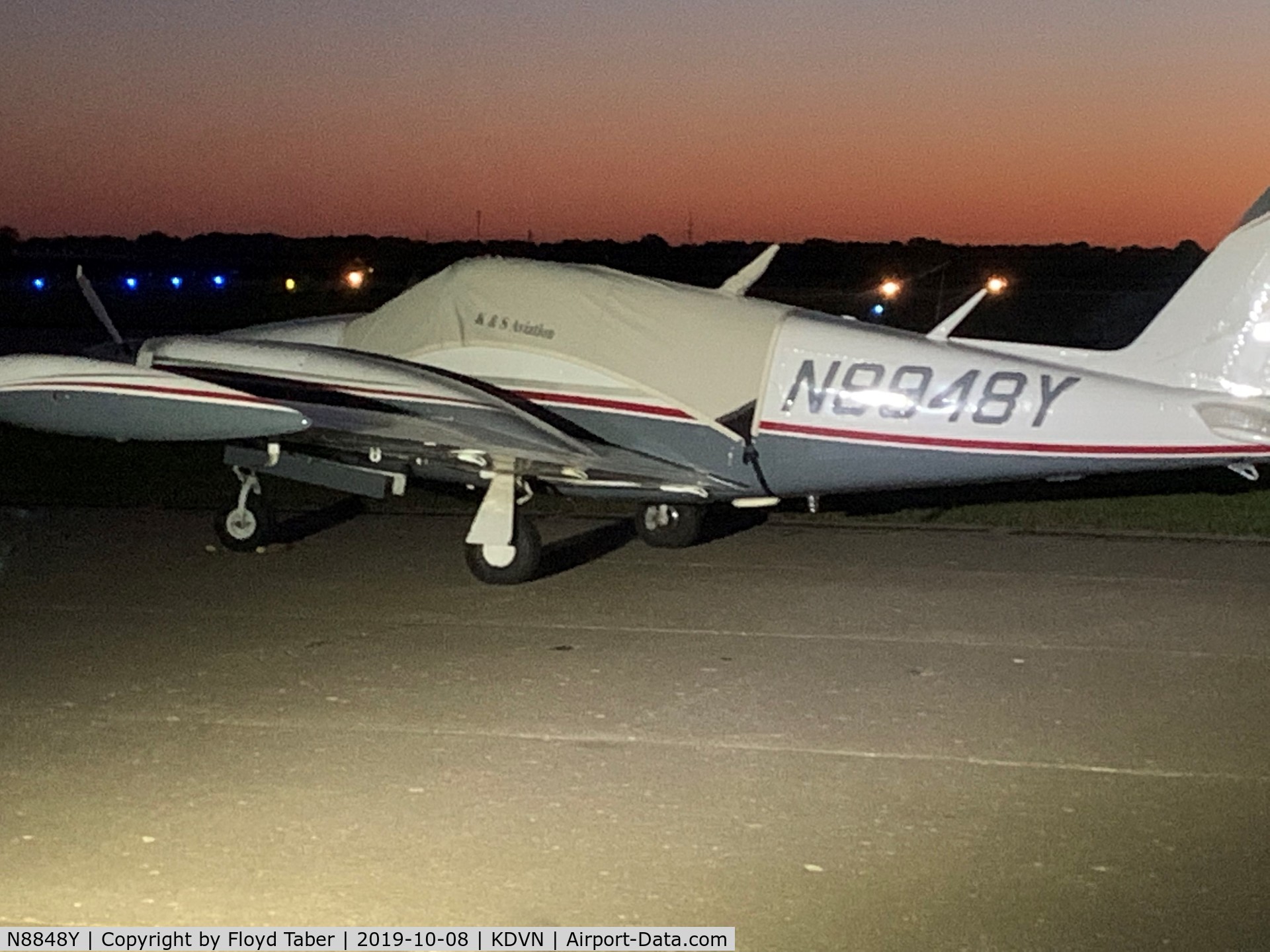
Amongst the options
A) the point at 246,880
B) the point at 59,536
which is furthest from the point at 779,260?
the point at 246,880

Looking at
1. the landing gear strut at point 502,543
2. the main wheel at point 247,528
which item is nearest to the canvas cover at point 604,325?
the landing gear strut at point 502,543

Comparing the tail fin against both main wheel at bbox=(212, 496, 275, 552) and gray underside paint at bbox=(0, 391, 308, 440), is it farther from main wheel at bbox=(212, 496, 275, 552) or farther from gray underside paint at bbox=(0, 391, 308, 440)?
main wheel at bbox=(212, 496, 275, 552)

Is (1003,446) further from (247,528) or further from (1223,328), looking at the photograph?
(247,528)

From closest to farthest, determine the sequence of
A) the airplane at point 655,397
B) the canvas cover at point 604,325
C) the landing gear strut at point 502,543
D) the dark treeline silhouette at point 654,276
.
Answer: the airplane at point 655,397
the landing gear strut at point 502,543
the canvas cover at point 604,325
the dark treeline silhouette at point 654,276

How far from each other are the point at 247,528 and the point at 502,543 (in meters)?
2.49

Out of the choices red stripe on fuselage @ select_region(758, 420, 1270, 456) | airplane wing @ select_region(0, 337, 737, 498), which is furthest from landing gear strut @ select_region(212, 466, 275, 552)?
red stripe on fuselage @ select_region(758, 420, 1270, 456)

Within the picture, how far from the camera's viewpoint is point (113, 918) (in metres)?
Answer: 5.73

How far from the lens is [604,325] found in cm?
1259

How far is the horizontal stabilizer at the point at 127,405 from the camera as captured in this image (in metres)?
11.8

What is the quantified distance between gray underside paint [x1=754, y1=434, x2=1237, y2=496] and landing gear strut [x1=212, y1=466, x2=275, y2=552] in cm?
390

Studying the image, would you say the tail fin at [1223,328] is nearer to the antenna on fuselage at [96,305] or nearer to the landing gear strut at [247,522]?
the landing gear strut at [247,522]

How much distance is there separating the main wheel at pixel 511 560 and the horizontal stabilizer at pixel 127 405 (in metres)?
1.52

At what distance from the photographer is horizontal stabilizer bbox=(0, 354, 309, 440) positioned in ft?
38.7

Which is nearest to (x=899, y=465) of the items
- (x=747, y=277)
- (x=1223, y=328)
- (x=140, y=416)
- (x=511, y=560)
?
(x=747, y=277)
